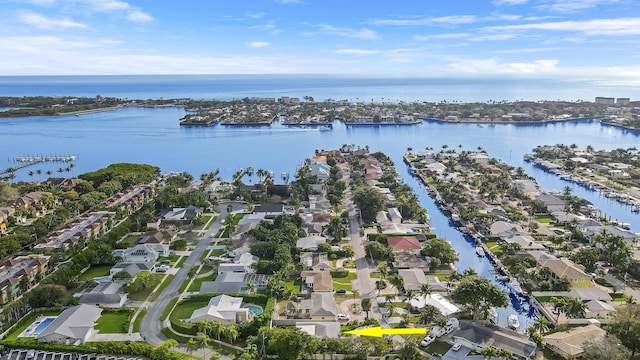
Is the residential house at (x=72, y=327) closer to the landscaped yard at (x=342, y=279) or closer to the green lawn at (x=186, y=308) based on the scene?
the green lawn at (x=186, y=308)

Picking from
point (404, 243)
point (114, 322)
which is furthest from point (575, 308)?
point (114, 322)

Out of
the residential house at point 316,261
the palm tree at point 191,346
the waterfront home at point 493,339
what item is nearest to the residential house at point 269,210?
the residential house at point 316,261

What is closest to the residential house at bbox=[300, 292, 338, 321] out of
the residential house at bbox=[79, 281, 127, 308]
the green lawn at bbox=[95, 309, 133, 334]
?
the green lawn at bbox=[95, 309, 133, 334]

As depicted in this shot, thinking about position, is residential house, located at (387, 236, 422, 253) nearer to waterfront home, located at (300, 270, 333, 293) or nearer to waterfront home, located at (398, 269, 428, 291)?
waterfront home, located at (398, 269, 428, 291)

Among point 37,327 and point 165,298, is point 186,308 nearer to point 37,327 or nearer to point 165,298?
point 165,298

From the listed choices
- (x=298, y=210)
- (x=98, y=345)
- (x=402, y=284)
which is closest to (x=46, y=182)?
(x=298, y=210)
